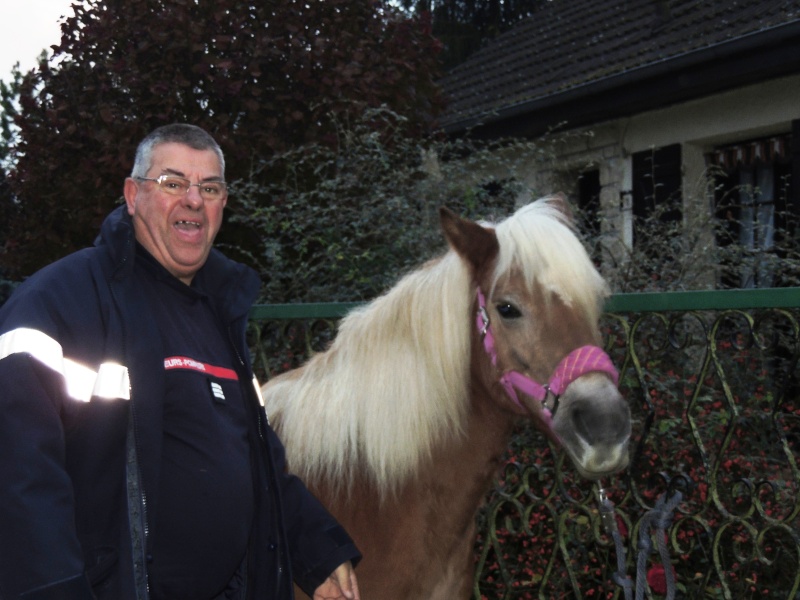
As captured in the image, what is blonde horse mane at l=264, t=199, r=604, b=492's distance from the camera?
2.88 meters

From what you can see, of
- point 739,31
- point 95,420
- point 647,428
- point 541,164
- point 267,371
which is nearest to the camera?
point 95,420

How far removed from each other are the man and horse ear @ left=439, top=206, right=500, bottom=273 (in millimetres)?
643

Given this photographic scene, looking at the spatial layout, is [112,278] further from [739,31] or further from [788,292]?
[739,31]

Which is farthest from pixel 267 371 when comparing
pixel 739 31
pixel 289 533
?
pixel 739 31

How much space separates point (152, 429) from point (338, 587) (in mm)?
824

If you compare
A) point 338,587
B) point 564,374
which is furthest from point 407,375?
point 338,587

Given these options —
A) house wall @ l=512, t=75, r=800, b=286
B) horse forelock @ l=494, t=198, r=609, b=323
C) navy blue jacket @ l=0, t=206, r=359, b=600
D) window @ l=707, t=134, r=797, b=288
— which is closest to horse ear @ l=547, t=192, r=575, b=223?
horse forelock @ l=494, t=198, r=609, b=323

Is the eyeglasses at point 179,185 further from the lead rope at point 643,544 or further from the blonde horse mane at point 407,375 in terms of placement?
the lead rope at point 643,544

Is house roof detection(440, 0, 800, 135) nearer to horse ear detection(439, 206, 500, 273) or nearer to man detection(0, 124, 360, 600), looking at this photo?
horse ear detection(439, 206, 500, 273)

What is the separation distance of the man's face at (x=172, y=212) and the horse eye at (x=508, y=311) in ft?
3.04

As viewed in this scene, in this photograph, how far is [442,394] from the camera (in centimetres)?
296

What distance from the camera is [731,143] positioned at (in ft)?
26.9

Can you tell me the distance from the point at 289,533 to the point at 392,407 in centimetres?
58

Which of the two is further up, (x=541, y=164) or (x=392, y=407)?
(x=541, y=164)
